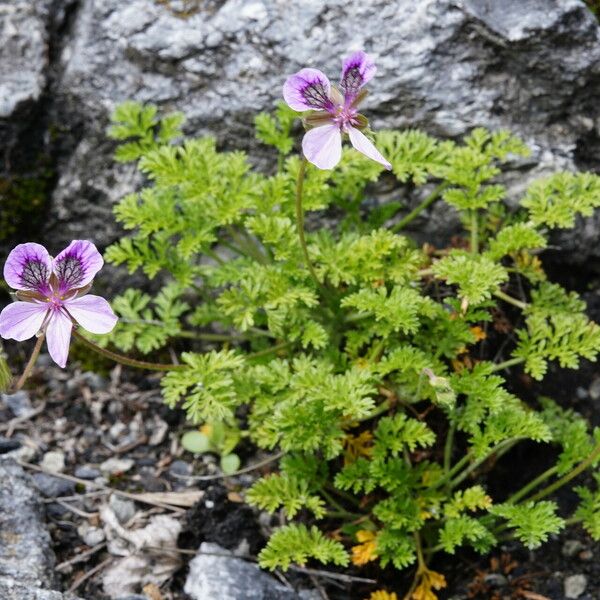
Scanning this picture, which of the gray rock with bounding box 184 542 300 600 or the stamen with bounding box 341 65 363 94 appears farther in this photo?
the gray rock with bounding box 184 542 300 600

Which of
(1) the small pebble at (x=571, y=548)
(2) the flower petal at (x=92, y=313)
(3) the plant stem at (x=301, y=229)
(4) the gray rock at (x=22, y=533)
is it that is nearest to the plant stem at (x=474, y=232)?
(3) the plant stem at (x=301, y=229)

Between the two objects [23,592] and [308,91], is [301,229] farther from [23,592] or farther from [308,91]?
[23,592]

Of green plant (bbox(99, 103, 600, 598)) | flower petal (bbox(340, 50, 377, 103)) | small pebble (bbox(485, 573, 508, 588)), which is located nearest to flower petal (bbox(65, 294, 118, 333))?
green plant (bbox(99, 103, 600, 598))

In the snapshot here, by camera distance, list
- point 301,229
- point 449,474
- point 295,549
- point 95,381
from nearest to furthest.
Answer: point 301,229 < point 295,549 < point 449,474 < point 95,381

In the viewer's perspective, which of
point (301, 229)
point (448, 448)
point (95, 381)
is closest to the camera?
point (301, 229)

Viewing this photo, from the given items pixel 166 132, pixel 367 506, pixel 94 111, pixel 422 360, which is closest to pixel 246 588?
pixel 367 506

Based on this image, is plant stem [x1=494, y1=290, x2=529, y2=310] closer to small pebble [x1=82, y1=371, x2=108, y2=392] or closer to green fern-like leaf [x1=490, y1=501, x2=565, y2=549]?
green fern-like leaf [x1=490, y1=501, x2=565, y2=549]

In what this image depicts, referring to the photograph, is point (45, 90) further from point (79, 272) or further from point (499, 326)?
point (499, 326)

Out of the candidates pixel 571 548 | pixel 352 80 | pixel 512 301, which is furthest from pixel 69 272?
pixel 571 548
